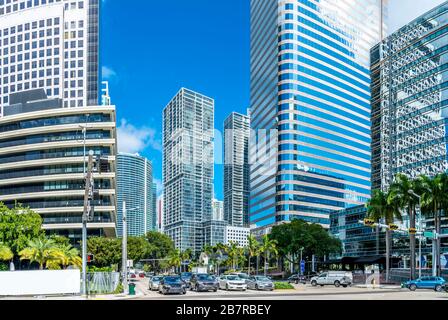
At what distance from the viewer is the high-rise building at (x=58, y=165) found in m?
98.4

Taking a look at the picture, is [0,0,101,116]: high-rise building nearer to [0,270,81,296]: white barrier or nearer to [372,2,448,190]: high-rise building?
[372,2,448,190]: high-rise building

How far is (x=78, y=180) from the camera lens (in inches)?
3944

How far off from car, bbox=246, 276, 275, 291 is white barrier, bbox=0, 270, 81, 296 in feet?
53.4

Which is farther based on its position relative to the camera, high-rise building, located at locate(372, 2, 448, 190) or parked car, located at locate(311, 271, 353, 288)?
high-rise building, located at locate(372, 2, 448, 190)

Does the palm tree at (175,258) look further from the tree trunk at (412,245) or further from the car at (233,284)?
the car at (233,284)

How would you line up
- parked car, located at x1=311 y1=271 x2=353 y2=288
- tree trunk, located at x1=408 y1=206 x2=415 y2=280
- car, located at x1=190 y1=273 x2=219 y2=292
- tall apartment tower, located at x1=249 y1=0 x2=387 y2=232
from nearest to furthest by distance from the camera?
car, located at x1=190 y1=273 x2=219 y2=292
parked car, located at x1=311 y1=271 x2=353 y2=288
tree trunk, located at x1=408 y1=206 x2=415 y2=280
tall apartment tower, located at x1=249 y1=0 x2=387 y2=232

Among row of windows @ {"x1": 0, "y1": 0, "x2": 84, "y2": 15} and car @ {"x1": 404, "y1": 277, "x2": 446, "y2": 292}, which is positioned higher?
row of windows @ {"x1": 0, "y1": 0, "x2": 84, "y2": 15}

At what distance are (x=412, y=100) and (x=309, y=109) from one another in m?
43.0

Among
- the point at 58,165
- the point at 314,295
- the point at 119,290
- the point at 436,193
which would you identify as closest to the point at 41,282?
the point at 119,290

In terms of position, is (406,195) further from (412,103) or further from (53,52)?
(53,52)

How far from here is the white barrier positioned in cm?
3272

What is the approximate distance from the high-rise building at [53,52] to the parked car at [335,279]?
10304 centimetres

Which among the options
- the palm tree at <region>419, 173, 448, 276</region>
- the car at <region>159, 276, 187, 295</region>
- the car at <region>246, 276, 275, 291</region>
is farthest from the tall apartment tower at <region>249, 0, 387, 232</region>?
the car at <region>159, 276, 187, 295</region>

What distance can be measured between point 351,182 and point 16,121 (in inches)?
4011
